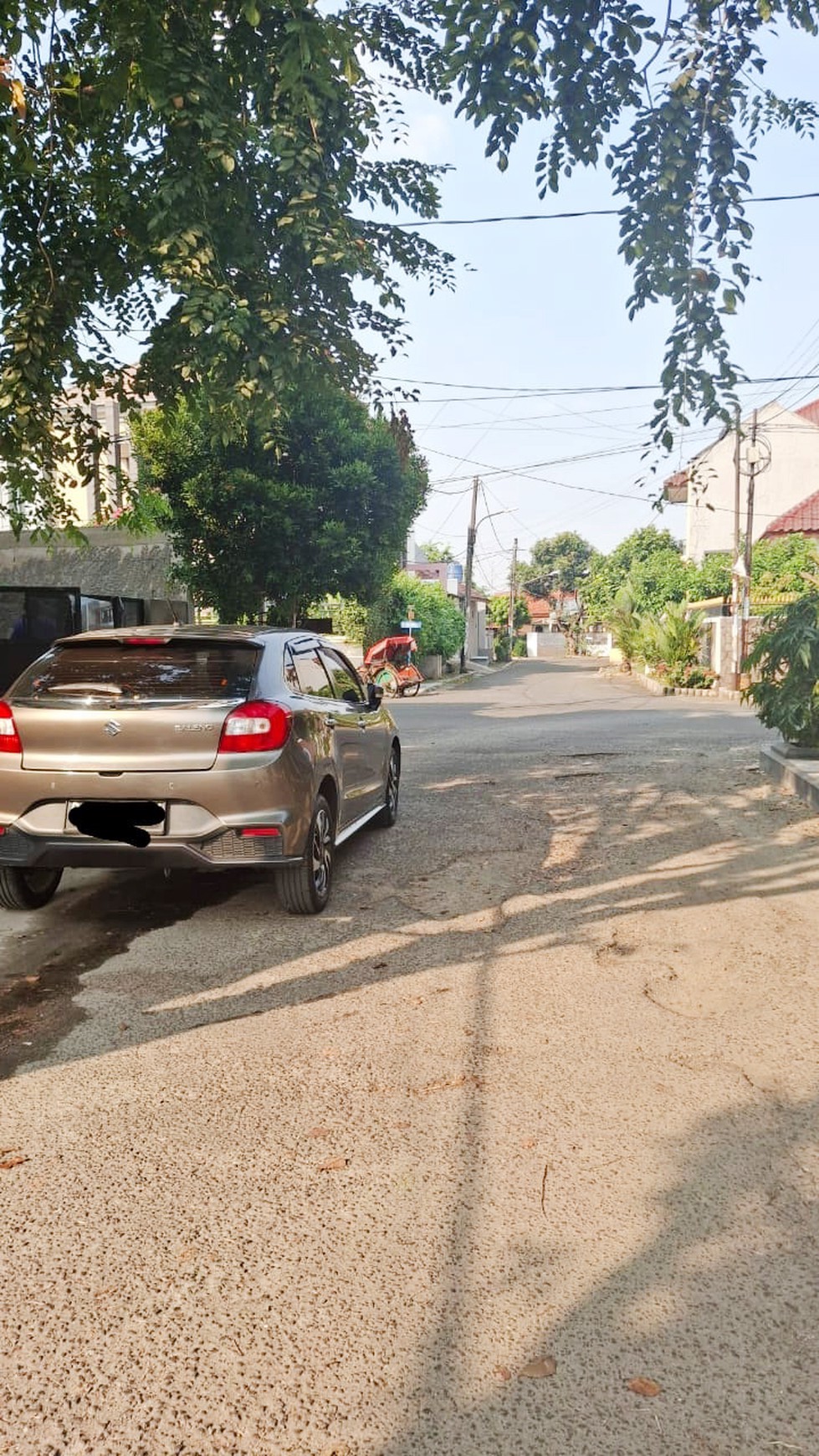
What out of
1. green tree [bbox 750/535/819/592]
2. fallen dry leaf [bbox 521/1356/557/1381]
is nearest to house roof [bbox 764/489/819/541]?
green tree [bbox 750/535/819/592]

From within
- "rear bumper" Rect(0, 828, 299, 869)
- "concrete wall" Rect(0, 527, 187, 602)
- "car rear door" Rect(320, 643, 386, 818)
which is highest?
"concrete wall" Rect(0, 527, 187, 602)

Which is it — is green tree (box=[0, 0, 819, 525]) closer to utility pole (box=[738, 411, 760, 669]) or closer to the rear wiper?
the rear wiper

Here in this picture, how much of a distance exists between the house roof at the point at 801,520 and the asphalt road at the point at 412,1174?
41237 millimetres

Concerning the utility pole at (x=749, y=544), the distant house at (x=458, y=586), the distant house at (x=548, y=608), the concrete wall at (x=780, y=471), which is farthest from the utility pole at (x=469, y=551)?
the distant house at (x=548, y=608)

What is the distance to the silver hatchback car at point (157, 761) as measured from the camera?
216 inches

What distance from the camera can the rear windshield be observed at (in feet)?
18.6

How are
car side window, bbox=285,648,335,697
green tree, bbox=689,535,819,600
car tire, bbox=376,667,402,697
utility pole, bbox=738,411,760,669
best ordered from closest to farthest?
car side window, bbox=285,648,335,697 < utility pole, bbox=738,411,760,669 < car tire, bbox=376,667,402,697 < green tree, bbox=689,535,819,600

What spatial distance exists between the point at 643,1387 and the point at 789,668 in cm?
964

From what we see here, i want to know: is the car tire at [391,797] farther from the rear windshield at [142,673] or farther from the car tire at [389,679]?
the car tire at [389,679]

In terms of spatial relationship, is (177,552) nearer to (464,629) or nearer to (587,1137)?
(587,1137)

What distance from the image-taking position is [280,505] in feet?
73.7

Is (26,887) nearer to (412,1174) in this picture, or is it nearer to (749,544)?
(412,1174)

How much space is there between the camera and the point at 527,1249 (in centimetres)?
274

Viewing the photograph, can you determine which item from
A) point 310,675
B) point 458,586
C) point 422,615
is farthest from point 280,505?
point 458,586
